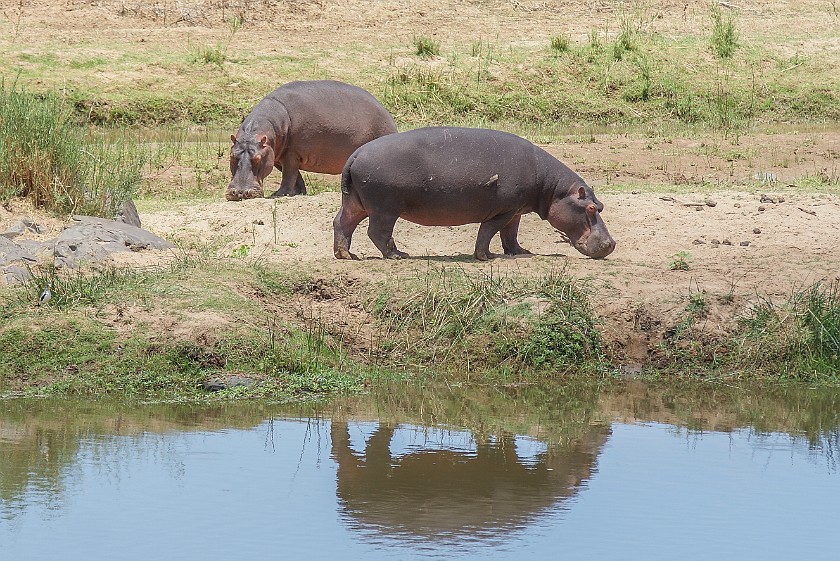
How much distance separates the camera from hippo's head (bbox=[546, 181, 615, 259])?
30.2ft

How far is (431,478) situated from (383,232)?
3.49 meters

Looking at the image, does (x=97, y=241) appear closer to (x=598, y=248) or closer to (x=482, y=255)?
(x=482, y=255)

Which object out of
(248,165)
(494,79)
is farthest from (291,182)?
(494,79)

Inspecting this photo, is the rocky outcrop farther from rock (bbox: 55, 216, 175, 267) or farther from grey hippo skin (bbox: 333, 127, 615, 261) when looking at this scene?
grey hippo skin (bbox: 333, 127, 615, 261)

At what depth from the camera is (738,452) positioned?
20.4 feet

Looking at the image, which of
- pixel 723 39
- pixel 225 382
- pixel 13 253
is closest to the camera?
pixel 225 382

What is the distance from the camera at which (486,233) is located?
909 centimetres

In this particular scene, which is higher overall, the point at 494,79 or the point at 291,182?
the point at 494,79

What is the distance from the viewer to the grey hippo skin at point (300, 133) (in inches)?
471

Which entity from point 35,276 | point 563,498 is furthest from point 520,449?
point 35,276

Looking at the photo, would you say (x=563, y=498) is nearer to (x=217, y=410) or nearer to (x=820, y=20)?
(x=217, y=410)

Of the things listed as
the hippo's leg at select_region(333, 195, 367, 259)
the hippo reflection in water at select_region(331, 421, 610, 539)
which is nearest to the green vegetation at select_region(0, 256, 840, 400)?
the hippo's leg at select_region(333, 195, 367, 259)

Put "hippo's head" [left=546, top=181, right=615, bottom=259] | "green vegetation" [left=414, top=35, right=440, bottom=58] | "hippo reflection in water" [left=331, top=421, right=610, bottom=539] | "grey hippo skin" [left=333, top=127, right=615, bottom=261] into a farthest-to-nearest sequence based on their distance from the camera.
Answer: "green vegetation" [left=414, top=35, right=440, bottom=58] < "hippo's head" [left=546, top=181, right=615, bottom=259] < "grey hippo skin" [left=333, top=127, right=615, bottom=261] < "hippo reflection in water" [left=331, top=421, right=610, bottom=539]

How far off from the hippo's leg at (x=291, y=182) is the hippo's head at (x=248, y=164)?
0.36 meters
